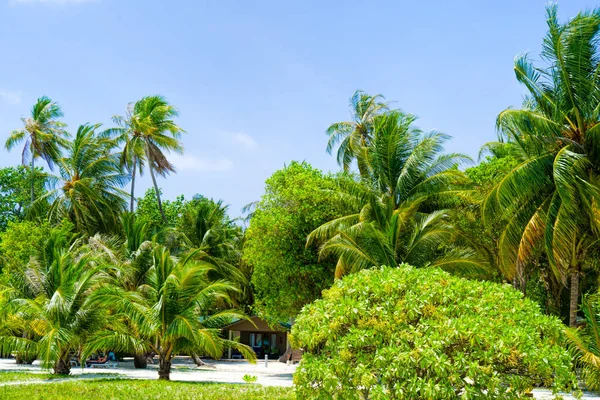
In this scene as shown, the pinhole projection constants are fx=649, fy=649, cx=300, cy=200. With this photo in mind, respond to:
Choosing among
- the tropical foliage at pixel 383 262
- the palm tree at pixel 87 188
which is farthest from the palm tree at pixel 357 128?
the palm tree at pixel 87 188

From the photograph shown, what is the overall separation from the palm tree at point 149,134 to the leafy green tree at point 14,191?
9313 millimetres

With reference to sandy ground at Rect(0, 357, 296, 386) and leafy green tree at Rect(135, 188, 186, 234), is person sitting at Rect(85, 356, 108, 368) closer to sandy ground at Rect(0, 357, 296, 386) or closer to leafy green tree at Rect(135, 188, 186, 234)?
sandy ground at Rect(0, 357, 296, 386)

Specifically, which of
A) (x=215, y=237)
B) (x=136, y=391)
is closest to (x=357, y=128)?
(x=215, y=237)

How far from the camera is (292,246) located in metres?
26.0

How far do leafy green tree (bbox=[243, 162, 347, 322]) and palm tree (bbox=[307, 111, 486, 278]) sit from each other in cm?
104

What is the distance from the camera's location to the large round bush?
8891 mm

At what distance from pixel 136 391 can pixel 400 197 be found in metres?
12.3

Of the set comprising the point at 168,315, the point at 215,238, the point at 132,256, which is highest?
the point at 215,238

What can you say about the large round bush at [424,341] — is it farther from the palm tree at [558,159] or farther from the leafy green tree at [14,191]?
the leafy green tree at [14,191]

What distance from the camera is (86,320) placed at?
19422 millimetres

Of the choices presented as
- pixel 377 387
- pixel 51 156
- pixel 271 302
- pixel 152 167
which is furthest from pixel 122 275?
pixel 377 387

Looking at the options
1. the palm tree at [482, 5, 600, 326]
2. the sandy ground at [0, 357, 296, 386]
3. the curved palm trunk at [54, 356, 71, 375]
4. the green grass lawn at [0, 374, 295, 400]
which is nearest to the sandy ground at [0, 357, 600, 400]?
the sandy ground at [0, 357, 296, 386]

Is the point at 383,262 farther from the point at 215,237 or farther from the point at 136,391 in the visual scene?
the point at 215,237

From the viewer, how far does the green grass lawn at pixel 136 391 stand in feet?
44.9
